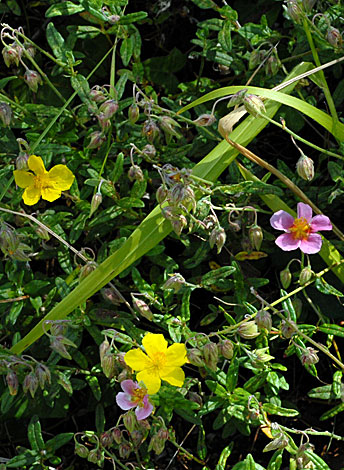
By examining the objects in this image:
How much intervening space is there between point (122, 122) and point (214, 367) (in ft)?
3.32

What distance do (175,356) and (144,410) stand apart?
18 centimetres

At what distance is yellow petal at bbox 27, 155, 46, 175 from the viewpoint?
2178 mm

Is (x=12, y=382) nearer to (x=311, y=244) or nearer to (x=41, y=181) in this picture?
(x=41, y=181)

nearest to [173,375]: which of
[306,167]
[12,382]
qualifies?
[12,382]

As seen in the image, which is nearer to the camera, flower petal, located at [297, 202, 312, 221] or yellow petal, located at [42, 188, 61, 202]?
flower petal, located at [297, 202, 312, 221]

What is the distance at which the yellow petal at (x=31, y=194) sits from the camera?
2217mm

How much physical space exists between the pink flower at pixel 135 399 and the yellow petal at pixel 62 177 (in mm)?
733

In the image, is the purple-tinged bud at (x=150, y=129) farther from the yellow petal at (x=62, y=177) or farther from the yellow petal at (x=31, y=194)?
the yellow petal at (x=31, y=194)

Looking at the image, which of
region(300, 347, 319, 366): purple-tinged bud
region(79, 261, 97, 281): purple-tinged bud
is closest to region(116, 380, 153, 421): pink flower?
region(79, 261, 97, 281): purple-tinged bud

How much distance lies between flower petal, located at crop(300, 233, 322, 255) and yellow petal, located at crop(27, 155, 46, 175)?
900 mm

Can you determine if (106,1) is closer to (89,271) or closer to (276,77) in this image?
(276,77)

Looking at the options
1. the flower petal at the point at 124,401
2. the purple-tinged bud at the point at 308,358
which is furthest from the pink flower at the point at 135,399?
the purple-tinged bud at the point at 308,358

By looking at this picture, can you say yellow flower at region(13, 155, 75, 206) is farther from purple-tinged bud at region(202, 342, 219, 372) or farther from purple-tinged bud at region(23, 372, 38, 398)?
purple-tinged bud at region(202, 342, 219, 372)

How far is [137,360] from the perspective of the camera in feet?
6.26
